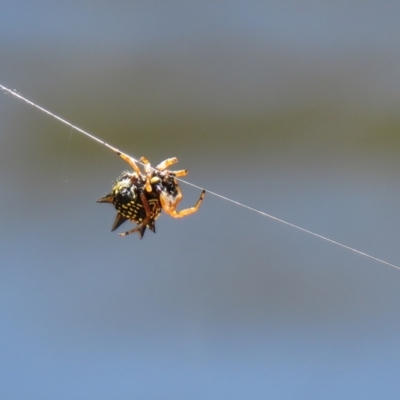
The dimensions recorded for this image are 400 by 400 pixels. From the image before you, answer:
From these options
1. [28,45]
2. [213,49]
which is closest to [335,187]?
[213,49]

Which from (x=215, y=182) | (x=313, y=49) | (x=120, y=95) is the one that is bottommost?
(x=215, y=182)

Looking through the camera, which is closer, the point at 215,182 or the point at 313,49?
the point at 313,49

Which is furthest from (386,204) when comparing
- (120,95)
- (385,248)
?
(120,95)

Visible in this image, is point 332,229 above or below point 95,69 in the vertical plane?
below

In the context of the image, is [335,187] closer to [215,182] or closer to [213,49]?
[215,182]

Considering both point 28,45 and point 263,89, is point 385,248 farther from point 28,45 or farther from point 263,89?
point 28,45

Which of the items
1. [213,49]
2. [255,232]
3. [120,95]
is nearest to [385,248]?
[255,232]

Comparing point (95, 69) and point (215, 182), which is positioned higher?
point (95, 69)

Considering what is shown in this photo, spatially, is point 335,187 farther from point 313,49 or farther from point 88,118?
point 88,118
